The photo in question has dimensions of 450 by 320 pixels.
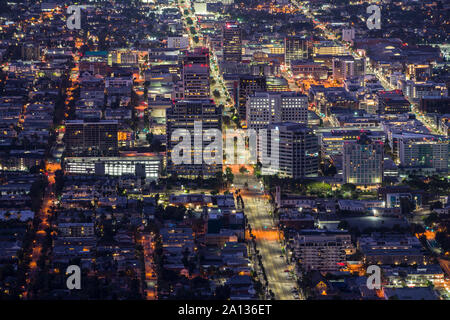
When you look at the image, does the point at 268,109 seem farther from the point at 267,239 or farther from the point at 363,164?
the point at 267,239

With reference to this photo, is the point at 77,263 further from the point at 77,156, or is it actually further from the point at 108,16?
the point at 108,16

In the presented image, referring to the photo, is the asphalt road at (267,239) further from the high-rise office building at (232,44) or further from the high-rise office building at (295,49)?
the high-rise office building at (295,49)

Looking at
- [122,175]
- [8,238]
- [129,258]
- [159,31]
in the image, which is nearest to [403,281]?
[129,258]

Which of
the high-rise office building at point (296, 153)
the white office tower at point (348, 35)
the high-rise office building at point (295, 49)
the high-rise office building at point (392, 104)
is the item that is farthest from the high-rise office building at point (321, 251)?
the white office tower at point (348, 35)

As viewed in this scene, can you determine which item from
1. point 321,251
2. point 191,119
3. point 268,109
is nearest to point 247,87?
point 268,109

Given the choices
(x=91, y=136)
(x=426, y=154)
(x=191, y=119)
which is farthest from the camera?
(x=91, y=136)

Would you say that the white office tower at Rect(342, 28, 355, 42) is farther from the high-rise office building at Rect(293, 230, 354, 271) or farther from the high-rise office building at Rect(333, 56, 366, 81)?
the high-rise office building at Rect(293, 230, 354, 271)

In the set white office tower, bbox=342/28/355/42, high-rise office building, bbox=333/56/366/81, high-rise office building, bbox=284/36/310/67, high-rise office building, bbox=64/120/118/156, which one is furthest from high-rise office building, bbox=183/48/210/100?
white office tower, bbox=342/28/355/42
